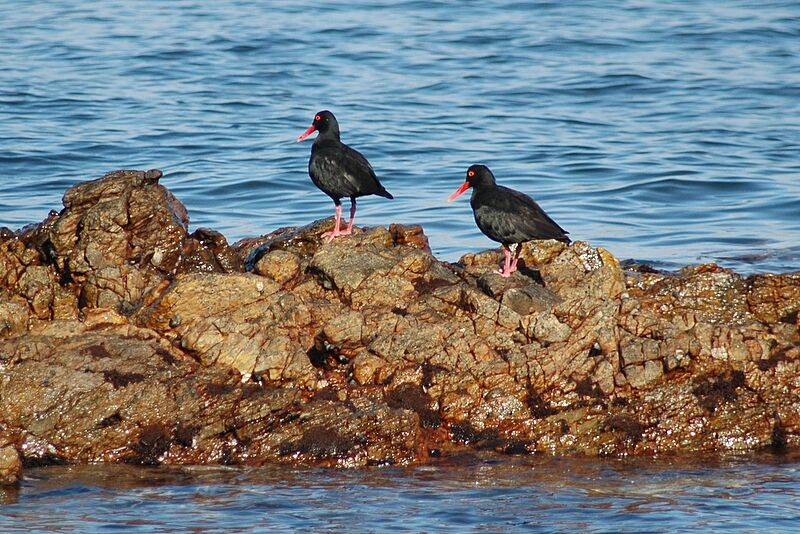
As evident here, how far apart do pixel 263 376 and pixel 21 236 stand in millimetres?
2651

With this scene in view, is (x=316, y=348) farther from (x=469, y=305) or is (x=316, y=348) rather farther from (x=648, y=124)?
(x=648, y=124)

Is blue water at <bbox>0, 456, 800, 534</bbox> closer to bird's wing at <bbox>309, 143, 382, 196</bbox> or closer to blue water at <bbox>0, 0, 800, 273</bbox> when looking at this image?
bird's wing at <bbox>309, 143, 382, 196</bbox>

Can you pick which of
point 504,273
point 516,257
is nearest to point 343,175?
point 516,257

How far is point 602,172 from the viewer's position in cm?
1917

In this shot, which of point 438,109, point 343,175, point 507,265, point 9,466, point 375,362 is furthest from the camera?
point 438,109

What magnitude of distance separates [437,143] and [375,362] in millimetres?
13256

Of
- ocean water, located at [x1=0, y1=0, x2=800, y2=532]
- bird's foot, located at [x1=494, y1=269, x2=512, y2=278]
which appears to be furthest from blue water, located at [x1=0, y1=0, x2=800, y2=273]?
bird's foot, located at [x1=494, y1=269, x2=512, y2=278]

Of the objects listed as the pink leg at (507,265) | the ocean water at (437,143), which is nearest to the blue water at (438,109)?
the ocean water at (437,143)

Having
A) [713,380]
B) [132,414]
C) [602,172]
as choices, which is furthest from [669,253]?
[132,414]

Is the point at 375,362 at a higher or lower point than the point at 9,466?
higher

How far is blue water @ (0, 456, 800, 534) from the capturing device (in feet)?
23.2

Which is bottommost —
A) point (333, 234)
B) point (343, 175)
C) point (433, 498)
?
point (433, 498)

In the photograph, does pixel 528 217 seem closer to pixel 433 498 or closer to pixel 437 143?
pixel 433 498

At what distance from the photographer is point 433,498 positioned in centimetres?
744
